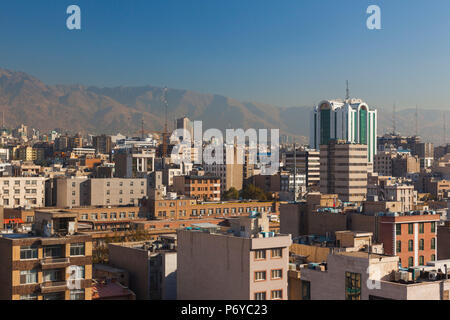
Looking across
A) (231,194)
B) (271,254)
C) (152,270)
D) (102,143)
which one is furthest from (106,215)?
(102,143)

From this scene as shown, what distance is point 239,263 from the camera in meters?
17.7

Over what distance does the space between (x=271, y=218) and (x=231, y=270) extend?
24.7 m

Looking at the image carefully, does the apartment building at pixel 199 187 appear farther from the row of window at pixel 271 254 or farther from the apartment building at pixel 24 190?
the row of window at pixel 271 254

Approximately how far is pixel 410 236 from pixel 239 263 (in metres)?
10.5

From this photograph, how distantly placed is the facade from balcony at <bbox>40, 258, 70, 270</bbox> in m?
122

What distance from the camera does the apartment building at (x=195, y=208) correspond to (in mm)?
44062

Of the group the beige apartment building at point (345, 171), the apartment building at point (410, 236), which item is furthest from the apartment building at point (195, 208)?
the apartment building at point (410, 236)

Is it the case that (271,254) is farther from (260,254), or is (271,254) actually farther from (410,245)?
(410,245)

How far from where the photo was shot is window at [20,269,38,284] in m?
16.3

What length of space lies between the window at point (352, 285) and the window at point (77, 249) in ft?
21.9

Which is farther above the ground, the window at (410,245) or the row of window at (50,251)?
the row of window at (50,251)
